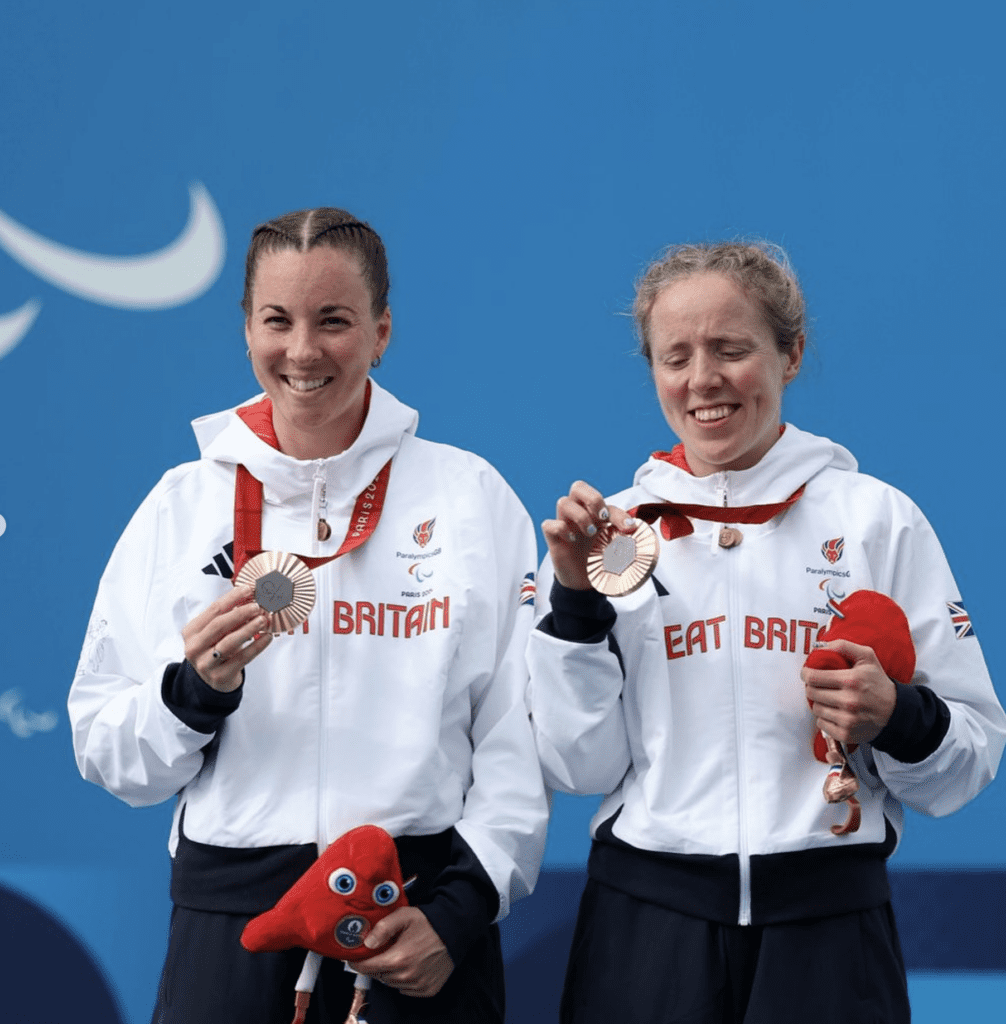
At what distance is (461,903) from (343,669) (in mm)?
335

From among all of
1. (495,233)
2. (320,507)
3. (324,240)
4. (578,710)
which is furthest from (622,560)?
(495,233)

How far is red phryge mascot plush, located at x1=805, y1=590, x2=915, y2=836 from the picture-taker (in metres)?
1.71

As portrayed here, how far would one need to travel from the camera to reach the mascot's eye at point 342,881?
64.4 inches

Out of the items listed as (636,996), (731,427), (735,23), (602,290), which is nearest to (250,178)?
(602,290)

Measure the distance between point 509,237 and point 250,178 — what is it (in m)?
0.55

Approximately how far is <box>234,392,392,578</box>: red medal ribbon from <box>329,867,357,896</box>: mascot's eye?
0.41 meters

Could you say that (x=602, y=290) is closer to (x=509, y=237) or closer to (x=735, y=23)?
(x=509, y=237)

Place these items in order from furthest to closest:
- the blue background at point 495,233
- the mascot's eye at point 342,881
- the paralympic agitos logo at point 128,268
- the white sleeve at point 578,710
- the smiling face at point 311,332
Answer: the paralympic agitos logo at point 128,268, the blue background at point 495,233, the smiling face at point 311,332, the white sleeve at point 578,710, the mascot's eye at point 342,881

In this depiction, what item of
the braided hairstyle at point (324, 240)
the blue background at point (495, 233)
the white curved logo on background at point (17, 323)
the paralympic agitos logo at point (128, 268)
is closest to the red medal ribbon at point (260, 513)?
the braided hairstyle at point (324, 240)

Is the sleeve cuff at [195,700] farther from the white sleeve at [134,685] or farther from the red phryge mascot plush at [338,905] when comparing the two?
the red phryge mascot plush at [338,905]

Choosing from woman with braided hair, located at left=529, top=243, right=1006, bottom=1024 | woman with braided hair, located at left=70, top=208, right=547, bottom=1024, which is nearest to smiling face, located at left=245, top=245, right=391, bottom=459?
woman with braided hair, located at left=70, top=208, right=547, bottom=1024

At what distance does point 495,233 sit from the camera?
2.81 metres

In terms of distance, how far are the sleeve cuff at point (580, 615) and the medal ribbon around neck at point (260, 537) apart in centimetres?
30

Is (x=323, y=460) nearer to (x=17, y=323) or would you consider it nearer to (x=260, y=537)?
(x=260, y=537)
